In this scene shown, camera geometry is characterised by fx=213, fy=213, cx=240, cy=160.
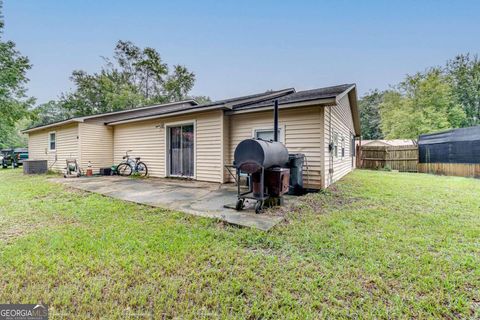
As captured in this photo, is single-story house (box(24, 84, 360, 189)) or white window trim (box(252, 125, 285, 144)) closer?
single-story house (box(24, 84, 360, 189))

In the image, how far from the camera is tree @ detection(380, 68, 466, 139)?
19.3m

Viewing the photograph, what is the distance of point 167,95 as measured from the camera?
79.3 ft

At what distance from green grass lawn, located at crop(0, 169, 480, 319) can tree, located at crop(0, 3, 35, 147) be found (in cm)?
1440

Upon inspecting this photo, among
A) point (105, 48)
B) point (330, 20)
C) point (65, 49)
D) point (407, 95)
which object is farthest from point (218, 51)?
point (407, 95)

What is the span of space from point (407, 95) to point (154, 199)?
28.3 m

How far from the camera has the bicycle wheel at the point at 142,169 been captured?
927 centimetres

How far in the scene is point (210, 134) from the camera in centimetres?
740

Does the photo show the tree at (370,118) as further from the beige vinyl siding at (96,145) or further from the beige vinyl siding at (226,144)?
the beige vinyl siding at (96,145)

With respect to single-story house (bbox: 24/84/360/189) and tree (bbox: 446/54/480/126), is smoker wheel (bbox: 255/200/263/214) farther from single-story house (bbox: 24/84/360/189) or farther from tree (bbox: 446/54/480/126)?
tree (bbox: 446/54/480/126)

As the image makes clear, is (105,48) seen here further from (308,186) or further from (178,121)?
(308,186)

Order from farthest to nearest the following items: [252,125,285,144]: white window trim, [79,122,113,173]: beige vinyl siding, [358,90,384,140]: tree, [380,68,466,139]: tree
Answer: [358,90,384,140]: tree, [380,68,466,139]: tree, [79,122,113,173]: beige vinyl siding, [252,125,285,144]: white window trim

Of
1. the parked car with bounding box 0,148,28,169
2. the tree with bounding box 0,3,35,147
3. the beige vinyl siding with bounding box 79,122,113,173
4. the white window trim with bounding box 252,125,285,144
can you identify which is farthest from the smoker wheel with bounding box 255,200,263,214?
the parked car with bounding box 0,148,28,169

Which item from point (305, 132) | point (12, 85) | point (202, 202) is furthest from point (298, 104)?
point (12, 85)

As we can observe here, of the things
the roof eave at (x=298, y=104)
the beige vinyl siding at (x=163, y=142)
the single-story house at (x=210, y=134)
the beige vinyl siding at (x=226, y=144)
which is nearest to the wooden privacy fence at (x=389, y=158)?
the single-story house at (x=210, y=134)
